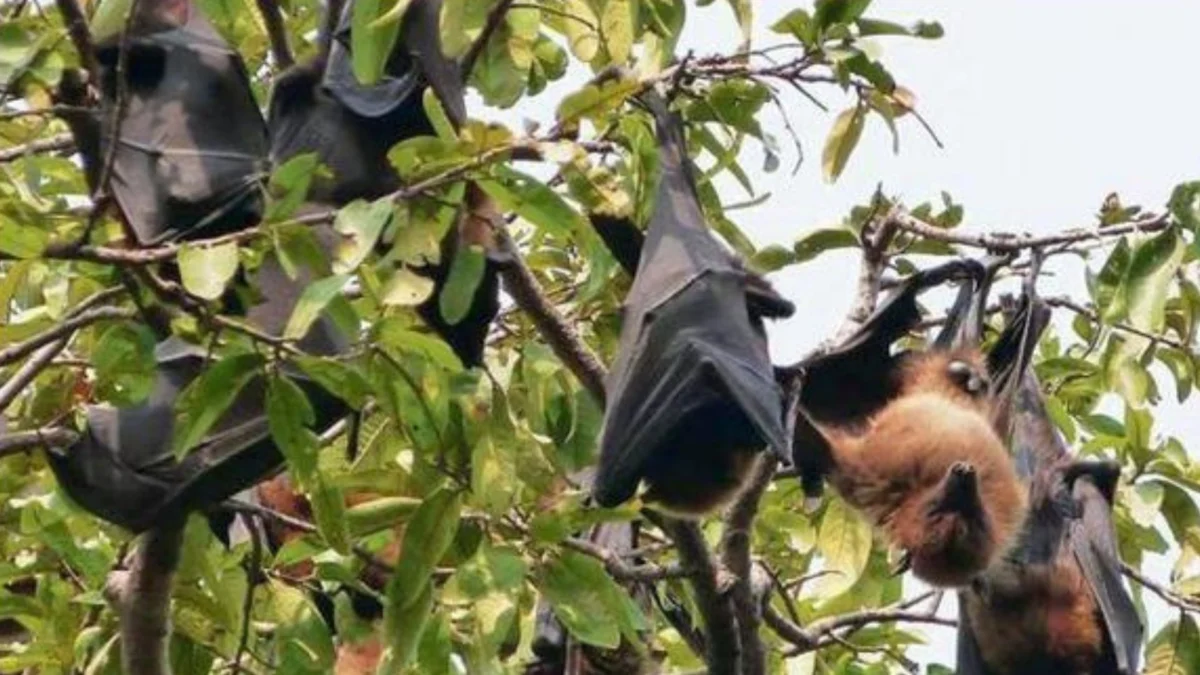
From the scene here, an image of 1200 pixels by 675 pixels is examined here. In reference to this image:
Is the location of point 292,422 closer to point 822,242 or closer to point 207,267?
point 207,267

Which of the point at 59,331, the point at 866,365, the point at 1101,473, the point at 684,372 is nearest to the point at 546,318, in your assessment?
the point at 684,372

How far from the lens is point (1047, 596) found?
7984 mm

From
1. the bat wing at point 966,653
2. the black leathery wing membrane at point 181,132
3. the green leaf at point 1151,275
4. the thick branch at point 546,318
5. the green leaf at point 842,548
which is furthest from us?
the bat wing at point 966,653

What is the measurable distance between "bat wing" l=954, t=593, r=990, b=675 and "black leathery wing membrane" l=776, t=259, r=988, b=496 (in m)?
1.29

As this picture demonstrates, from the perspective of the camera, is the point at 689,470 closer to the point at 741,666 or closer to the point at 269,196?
the point at 741,666

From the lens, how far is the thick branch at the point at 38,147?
189 inches

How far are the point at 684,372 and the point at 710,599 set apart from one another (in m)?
0.56

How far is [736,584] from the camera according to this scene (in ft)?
16.8

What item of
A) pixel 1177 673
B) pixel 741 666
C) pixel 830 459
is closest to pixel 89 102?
pixel 741 666

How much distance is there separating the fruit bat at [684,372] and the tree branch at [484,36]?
43 centimetres

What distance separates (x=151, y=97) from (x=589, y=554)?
172 centimetres

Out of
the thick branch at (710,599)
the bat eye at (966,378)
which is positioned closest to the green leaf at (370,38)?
the thick branch at (710,599)

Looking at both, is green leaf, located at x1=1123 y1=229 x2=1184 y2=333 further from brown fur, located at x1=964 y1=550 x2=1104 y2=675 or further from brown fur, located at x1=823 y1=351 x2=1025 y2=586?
brown fur, located at x1=964 y1=550 x2=1104 y2=675

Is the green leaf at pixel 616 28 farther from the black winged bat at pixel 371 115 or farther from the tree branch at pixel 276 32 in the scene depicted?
the tree branch at pixel 276 32
